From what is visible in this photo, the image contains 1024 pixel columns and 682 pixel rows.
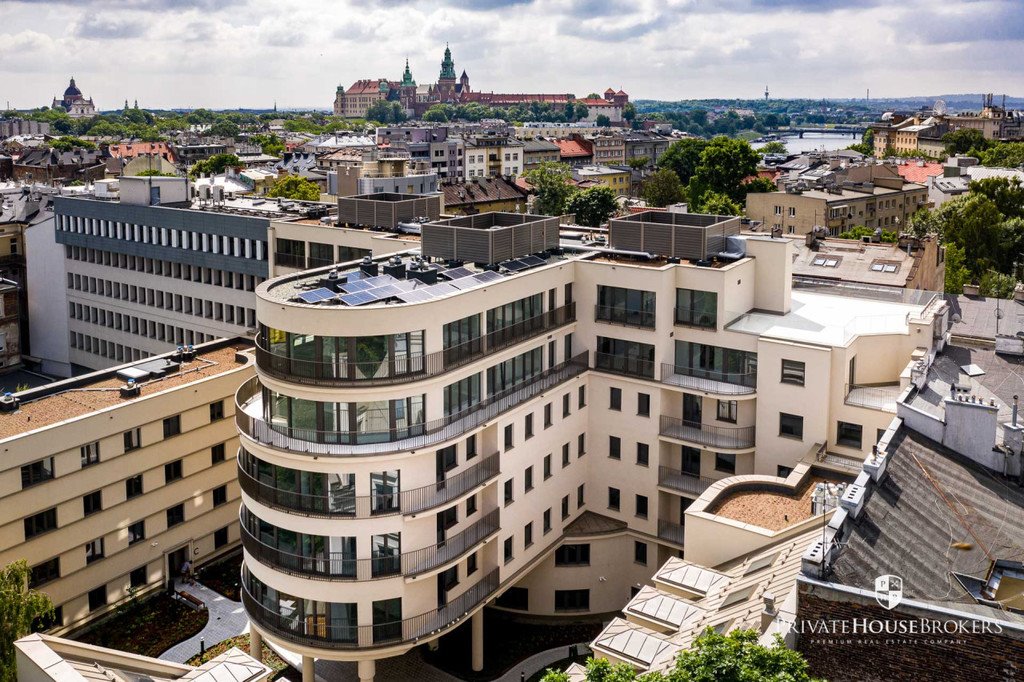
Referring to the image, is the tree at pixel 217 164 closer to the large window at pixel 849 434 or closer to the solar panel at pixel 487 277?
the solar panel at pixel 487 277

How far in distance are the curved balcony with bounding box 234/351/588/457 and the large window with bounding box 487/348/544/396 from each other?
1.64 feet

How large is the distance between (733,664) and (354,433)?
17.3 meters

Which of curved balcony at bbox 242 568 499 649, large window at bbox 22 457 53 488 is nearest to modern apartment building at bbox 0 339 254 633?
large window at bbox 22 457 53 488

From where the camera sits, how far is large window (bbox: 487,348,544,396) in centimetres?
3725

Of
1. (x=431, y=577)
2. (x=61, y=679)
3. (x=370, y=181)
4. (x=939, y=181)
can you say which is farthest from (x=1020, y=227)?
(x=61, y=679)

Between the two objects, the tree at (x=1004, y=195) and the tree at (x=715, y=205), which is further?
the tree at (x=715, y=205)

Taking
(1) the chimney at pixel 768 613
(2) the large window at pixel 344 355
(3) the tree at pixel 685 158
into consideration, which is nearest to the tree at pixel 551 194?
(3) the tree at pixel 685 158

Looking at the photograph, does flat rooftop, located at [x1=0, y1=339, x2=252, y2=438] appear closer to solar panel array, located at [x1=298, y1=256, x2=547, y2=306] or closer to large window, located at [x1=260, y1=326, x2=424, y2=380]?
solar panel array, located at [x1=298, y1=256, x2=547, y2=306]

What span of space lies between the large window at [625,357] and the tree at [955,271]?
153 ft

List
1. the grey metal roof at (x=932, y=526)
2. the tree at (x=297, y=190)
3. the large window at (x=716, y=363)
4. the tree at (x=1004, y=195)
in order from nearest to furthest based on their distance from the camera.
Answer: the grey metal roof at (x=932, y=526), the large window at (x=716, y=363), the tree at (x=1004, y=195), the tree at (x=297, y=190)

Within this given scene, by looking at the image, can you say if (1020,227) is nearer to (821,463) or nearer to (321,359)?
(821,463)

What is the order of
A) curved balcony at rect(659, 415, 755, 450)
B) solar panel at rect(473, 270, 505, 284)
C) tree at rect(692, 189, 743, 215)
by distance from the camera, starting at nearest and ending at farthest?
solar panel at rect(473, 270, 505, 284)
curved balcony at rect(659, 415, 755, 450)
tree at rect(692, 189, 743, 215)

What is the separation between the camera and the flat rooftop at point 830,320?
3991 centimetres

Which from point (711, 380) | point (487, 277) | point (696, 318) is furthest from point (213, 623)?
point (696, 318)
